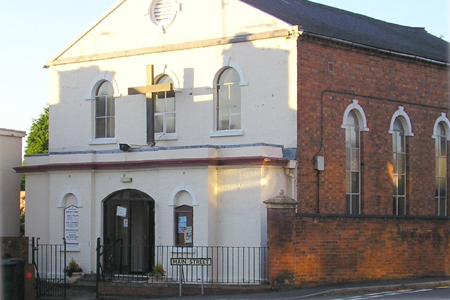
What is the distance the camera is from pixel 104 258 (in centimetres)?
2627

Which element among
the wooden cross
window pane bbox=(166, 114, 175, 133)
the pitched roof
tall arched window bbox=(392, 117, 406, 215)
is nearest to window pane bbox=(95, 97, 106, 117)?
the wooden cross

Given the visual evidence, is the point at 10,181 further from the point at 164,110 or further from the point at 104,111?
the point at 164,110

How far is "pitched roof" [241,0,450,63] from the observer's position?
26.1 meters

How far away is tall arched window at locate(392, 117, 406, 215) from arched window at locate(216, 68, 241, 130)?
17.1 feet

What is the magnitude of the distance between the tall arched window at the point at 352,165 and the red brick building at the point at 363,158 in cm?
3

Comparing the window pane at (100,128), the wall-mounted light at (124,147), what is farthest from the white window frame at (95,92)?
the wall-mounted light at (124,147)

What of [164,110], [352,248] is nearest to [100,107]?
[164,110]

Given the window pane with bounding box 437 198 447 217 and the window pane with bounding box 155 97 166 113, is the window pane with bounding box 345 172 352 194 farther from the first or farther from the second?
the window pane with bounding box 155 97 166 113

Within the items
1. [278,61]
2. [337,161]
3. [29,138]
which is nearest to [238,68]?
[278,61]

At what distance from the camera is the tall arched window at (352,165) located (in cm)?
2655

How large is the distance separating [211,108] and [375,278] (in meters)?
6.71

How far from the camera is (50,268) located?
27.4 metres

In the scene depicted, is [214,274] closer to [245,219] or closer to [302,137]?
[245,219]

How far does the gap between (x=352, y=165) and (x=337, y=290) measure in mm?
5182
